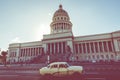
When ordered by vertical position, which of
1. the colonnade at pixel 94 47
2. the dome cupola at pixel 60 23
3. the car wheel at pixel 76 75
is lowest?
the car wheel at pixel 76 75

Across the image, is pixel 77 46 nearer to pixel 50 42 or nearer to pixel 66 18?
pixel 50 42

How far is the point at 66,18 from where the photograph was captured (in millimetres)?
74125

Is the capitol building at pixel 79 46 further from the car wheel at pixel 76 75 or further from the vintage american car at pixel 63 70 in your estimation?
the car wheel at pixel 76 75

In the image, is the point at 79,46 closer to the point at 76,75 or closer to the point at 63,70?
the point at 63,70

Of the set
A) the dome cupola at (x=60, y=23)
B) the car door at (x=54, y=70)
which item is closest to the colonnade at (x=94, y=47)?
the dome cupola at (x=60, y=23)

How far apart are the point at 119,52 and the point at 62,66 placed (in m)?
46.2

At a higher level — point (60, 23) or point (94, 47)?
point (60, 23)

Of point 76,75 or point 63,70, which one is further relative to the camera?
point 63,70

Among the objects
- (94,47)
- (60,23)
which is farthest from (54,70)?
(60,23)

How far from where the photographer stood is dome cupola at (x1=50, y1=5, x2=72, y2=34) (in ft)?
229

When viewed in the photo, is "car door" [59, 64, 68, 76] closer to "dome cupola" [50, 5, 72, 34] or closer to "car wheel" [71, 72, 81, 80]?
"car wheel" [71, 72, 81, 80]

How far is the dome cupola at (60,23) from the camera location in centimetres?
6968

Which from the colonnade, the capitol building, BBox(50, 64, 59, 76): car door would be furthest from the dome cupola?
BBox(50, 64, 59, 76): car door

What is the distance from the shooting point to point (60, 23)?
7075cm
